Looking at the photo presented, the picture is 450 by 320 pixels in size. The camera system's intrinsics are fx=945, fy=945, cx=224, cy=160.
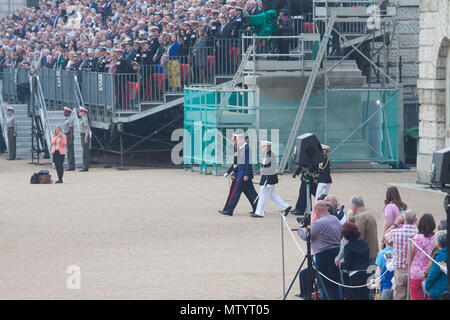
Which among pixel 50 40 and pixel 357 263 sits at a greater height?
pixel 50 40

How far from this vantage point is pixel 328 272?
10891 millimetres

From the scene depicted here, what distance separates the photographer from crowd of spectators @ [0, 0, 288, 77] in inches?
1097

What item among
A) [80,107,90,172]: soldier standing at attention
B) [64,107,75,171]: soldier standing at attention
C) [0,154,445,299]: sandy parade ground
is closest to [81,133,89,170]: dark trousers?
[80,107,90,172]: soldier standing at attention

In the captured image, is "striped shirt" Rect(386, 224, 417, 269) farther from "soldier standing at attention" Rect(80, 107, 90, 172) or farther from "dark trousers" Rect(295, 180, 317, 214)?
"soldier standing at attention" Rect(80, 107, 90, 172)

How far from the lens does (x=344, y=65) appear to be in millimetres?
26859

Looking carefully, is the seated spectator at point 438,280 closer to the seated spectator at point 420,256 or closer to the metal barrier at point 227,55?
the seated spectator at point 420,256

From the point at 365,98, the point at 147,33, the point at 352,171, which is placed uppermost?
the point at 147,33

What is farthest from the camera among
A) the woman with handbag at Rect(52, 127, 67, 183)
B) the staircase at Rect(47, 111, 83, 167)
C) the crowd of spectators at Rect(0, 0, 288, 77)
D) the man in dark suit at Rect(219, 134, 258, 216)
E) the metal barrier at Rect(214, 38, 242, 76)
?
the staircase at Rect(47, 111, 83, 167)

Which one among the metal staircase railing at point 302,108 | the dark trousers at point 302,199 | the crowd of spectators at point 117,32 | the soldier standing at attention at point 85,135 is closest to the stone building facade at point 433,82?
the metal staircase railing at point 302,108

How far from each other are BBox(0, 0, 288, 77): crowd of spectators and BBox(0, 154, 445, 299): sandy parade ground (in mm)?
4545
